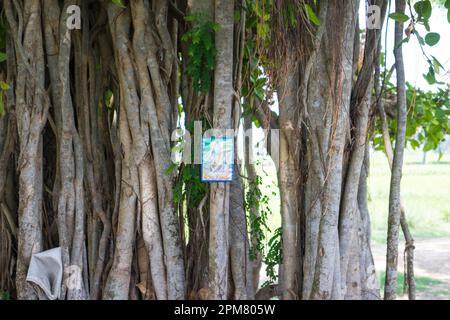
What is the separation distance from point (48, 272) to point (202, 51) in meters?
1.37

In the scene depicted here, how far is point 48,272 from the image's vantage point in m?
2.84

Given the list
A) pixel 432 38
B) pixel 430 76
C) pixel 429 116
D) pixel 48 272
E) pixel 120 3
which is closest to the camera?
pixel 432 38

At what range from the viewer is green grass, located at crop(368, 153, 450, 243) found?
622 centimetres

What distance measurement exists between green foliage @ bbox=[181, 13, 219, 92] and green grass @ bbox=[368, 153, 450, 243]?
8.27ft

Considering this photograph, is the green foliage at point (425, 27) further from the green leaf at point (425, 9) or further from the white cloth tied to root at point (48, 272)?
the white cloth tied to root at point (48, 272)

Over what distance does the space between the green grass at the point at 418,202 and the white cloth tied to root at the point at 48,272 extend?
2893 mm

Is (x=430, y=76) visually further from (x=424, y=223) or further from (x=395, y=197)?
(x=424, y=223)

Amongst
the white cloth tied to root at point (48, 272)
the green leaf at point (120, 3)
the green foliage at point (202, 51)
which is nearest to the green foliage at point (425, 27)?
the green foliage at point (202, 51)

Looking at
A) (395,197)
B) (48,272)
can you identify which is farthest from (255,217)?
(48,272)

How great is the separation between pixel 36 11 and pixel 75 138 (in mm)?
687

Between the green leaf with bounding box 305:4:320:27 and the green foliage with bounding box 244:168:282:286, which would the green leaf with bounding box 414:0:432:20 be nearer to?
the green leaf with bounding box 305:4:320:27

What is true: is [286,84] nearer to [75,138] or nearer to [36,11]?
[75,138]
